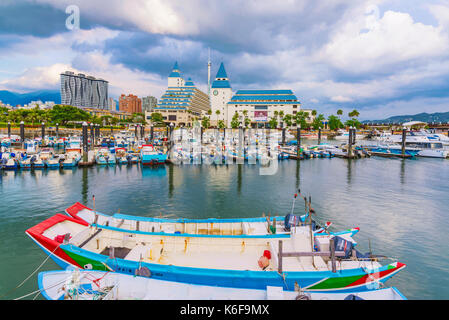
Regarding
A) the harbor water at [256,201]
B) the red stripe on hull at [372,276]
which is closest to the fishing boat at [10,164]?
the harbor water at [256,201]

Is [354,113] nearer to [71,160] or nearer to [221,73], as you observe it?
[221,73]

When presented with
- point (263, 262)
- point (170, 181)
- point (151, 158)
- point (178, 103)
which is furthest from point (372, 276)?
point (178, 103)

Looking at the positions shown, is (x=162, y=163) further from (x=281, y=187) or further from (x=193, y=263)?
(x=193, y=263)

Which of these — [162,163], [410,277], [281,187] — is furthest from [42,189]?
[410,277]

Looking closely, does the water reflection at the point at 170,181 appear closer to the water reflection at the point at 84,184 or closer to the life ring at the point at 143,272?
the water reflection at the point at 84,184

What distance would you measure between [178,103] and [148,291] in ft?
467

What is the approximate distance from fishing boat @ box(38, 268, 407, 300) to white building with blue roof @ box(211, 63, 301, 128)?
421 feet

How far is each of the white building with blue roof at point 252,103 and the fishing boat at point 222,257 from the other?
4944 inches

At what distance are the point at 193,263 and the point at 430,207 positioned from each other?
80.4 feet

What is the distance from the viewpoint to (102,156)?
42.6 m

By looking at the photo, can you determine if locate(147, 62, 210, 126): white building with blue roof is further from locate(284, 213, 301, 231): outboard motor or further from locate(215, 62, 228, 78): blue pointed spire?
locate(284, 213, 301, 231): outboard motor

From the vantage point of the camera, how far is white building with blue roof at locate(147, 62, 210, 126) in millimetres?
141125

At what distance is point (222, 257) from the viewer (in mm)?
10711

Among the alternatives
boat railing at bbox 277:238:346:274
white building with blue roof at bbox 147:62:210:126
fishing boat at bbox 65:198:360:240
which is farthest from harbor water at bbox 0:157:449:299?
white building with blue roof at bbox 147:62:210:126
